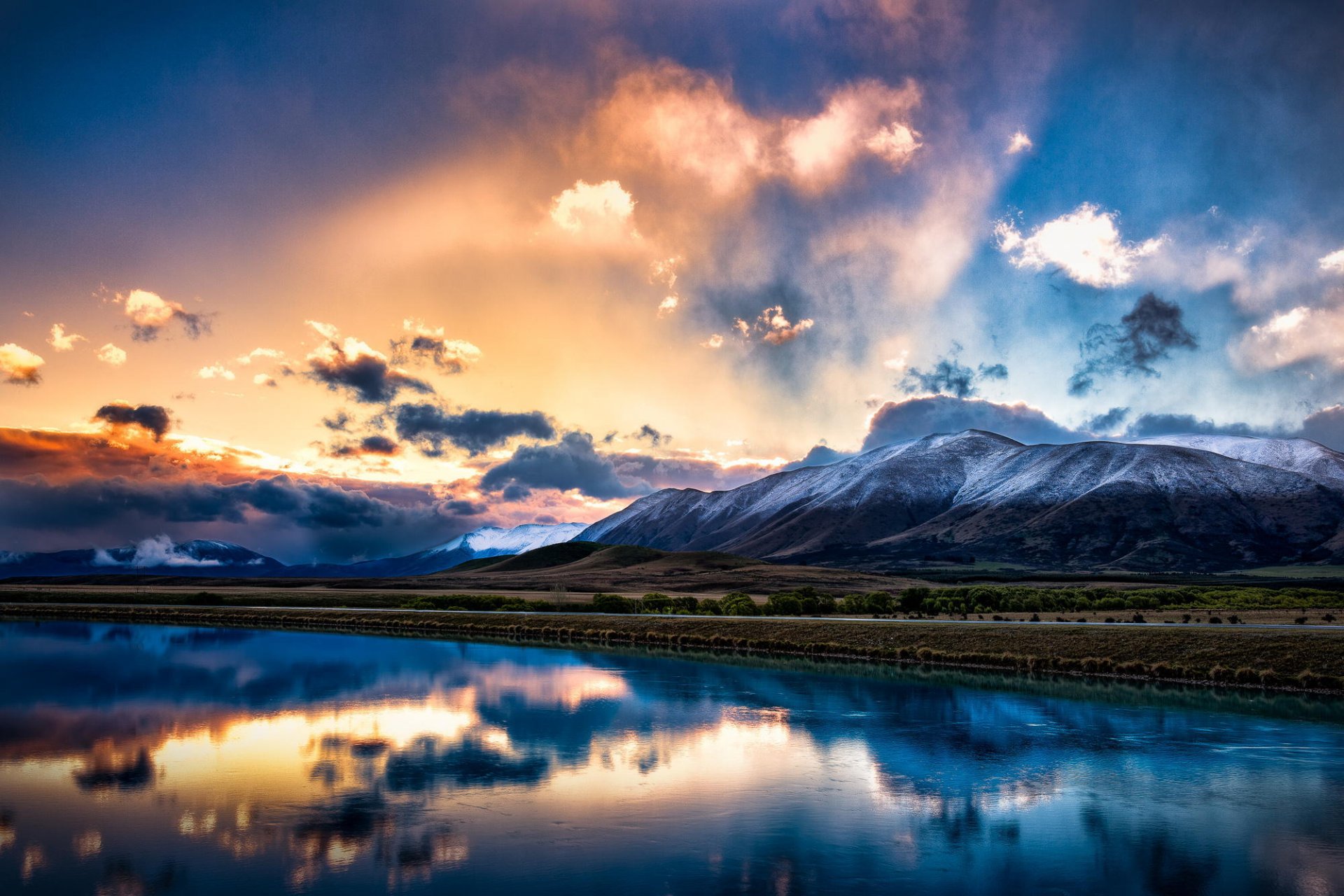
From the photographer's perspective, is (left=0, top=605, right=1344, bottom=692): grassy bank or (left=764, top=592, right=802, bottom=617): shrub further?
(left=764, top=592, right=802, bottom=617): shrub

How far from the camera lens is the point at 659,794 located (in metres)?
22.6

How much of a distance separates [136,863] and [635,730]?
56.5 feet

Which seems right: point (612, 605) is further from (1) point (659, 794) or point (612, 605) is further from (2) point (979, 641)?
(1) point (659, 794)

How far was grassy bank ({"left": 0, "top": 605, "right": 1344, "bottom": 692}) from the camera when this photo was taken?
40406 millimetres

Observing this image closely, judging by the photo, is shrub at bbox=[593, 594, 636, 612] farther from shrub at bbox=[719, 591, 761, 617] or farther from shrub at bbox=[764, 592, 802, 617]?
shrub at bbox=[764, 592, 802, 617]

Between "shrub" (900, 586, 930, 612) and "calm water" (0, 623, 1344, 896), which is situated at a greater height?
"shrub" (900, 586, 930, 612)

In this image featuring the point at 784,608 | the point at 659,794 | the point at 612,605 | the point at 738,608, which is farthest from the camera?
the point at 612,605

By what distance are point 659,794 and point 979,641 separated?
34.3 meters

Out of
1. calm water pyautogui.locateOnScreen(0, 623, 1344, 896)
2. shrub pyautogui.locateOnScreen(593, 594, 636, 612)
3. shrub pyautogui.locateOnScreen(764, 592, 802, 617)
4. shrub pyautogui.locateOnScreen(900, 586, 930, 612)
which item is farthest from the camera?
shrub pyautogui.locateOnScreen(593, 594, 636, 612)

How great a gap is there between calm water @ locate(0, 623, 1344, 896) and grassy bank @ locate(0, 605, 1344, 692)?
25.6ft

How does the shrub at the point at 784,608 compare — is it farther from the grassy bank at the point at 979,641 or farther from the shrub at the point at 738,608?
the grassy bank at the point at 979,641

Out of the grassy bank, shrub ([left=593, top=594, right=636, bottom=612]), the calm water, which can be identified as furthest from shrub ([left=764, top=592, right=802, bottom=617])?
the calm water

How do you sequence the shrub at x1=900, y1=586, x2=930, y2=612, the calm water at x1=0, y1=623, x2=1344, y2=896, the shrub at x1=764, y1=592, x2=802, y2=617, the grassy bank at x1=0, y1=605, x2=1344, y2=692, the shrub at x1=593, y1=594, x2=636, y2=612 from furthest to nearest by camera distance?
the shrub at x1=593, y1=594, x2=636, y2=612, the shrub at x1=900, y1=586, x2=930, y2=612, the shrub at x1=764, y1=592, x2=802, y2=617, the grassy bank at x1=0, y1=605, x2=1344, y2=692, the calm water at x1=0, y1=623, x2=1344, y2=896

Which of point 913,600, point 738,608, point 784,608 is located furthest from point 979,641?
point 913,600
